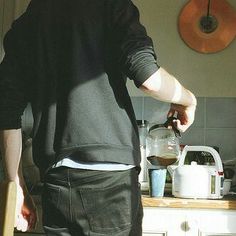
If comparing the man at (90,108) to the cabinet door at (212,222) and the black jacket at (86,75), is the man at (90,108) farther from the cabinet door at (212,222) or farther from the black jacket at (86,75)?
the cabinet door at (212,222)

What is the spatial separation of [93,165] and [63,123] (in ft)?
0.42

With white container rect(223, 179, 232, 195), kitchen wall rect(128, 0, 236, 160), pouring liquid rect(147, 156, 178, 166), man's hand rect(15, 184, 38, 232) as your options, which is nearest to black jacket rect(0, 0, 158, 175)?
man's hand rect(15, 184, 38, 232)

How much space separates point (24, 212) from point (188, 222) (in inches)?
27.1

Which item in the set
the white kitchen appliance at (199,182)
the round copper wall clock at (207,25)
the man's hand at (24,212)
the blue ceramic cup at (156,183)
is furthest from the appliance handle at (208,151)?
the man's hand at (24,212)

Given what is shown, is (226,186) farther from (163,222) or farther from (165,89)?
(165,89)

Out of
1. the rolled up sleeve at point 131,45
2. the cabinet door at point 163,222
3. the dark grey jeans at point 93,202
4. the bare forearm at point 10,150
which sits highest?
the rolled up sleeve at point 131,45

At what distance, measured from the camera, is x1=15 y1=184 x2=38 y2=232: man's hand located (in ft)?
3.73

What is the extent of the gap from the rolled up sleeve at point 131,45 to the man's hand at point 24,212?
0.46 meters

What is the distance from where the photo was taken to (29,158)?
191cm

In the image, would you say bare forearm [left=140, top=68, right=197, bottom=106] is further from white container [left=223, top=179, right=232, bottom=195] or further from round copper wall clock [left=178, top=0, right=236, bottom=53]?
round copper wall clock [left=178, top=0, right=236, bottom=53]

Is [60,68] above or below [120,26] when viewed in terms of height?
below

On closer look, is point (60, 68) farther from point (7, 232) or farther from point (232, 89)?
point (232, 89)

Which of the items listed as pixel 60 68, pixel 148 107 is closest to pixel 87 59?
pixel 60 68

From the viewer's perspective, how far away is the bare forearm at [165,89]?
100 cm
